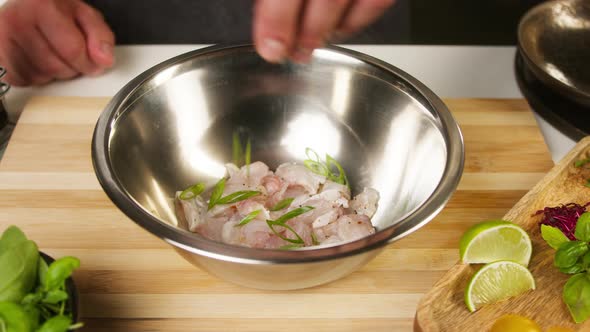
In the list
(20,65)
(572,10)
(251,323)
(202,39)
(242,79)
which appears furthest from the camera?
(202,39)

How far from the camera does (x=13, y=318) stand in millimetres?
832

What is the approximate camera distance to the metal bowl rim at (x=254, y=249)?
0.95m

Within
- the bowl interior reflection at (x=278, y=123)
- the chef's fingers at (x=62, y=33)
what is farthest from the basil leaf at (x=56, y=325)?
the chef's fingers at (x=62, y=33)

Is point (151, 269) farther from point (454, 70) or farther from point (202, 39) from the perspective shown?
point (202, 39)

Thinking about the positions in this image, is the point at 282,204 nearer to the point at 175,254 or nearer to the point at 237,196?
the point at 237,196

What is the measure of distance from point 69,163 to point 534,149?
105 centimetres

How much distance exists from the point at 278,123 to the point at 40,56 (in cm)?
63

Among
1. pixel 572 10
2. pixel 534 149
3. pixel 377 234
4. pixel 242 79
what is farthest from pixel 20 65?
pixel 572 10

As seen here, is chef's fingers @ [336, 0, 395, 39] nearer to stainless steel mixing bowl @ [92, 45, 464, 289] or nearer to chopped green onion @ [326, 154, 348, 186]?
stainless steel mixing bowl @ [92, 45, 464, 289]

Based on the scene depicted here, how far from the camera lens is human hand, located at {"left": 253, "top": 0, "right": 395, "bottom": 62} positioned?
2.89 ft

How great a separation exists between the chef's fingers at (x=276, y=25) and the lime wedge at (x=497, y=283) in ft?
1.68

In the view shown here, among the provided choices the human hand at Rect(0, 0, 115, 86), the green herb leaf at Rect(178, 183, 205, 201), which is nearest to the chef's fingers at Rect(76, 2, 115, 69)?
the human hand at Rect(0, 0, 115, 86)

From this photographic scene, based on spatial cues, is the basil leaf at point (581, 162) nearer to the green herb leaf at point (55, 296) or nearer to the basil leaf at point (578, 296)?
the basil leaf at point (578, 296)

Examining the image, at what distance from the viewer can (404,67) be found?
68.3 inches
